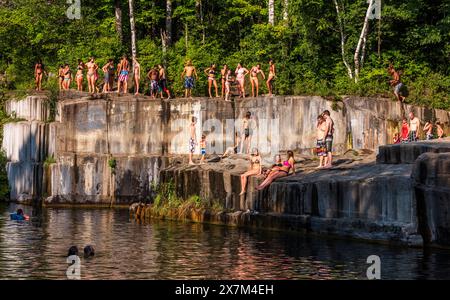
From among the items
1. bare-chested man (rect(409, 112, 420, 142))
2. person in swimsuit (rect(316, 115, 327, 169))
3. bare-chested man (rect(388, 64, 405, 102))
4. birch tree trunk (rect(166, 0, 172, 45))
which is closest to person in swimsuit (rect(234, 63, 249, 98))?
bare-chested man (rect(388, 64, 405, 102))

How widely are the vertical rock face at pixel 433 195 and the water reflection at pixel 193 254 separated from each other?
634mm

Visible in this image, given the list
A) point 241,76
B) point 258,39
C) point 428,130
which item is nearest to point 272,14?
point 258,39

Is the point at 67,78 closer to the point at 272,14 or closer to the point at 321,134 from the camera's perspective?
the point at 272,14

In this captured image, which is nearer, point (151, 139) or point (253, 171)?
point (253, 171)

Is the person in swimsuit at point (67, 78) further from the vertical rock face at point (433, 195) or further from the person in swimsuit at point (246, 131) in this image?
the vertical rock face at point (433, 195)

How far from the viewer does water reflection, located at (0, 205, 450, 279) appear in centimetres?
2648

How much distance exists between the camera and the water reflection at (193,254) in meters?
26.5

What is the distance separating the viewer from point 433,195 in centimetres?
2980

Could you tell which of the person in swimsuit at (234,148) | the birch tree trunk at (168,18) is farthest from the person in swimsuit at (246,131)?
the birch tree trunk at (168,18)

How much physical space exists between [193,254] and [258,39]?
27.6m

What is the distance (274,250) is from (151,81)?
20.8 meters

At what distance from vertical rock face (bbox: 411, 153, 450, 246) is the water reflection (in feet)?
2.08

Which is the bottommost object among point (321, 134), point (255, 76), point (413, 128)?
point (321, 134)
